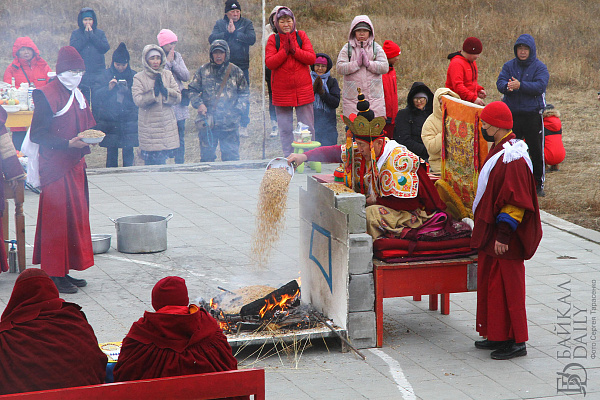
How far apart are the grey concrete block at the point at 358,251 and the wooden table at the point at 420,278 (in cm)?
12

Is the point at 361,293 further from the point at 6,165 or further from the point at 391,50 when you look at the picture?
the point at 391,50

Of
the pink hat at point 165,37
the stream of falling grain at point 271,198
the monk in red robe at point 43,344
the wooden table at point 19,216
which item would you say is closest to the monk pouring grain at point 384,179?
the stream of falling grain at point 271,198

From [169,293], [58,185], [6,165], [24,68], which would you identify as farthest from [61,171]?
[24,68]

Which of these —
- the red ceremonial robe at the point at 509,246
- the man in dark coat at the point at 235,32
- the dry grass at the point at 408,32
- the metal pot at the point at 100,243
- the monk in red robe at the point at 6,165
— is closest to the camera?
the red ceremonial robe at the point at 509,246

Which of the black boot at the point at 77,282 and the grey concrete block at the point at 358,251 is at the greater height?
the grey concrete block at the point at 358,251

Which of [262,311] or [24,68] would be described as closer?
[262,311]

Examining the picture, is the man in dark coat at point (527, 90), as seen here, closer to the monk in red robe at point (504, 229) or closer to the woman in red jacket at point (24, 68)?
the monk in red robe at point (504, 229)

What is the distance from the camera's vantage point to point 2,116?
23.1 feet

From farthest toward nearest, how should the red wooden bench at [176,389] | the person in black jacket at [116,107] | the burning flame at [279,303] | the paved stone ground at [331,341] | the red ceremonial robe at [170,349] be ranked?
the person in black jacket at [116,107], the burning flame at [279,303], the paved stone ground at [331,341], the red ceremonial robe at [170,349], the red wooden bench at [176,389]

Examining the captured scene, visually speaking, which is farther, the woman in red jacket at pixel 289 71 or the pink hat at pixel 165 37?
the pink hat at pixel 165 37

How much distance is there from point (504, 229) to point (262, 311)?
73.2 inches

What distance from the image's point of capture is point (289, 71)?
1101 cm

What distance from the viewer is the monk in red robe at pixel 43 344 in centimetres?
353

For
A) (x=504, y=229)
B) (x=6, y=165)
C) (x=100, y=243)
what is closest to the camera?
(x=504, y=229)
